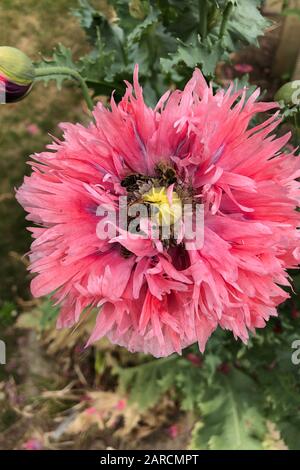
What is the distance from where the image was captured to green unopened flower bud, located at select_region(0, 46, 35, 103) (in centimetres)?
55

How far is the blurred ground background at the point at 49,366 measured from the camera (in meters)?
1.19

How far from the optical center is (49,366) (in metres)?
1.25

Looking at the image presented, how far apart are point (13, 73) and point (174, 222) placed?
0.79ft

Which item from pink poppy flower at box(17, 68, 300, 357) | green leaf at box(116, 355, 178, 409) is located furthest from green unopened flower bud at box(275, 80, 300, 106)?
green leaf at box(116, 355, 178, 409)

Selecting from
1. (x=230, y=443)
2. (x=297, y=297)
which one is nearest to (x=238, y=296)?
(x=297, y=297)

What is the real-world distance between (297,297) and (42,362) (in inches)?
27.2

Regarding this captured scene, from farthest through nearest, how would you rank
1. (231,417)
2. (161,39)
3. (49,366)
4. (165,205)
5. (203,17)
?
(49,366)
(231,417)
(161,39)
(203,17)
(165,205)

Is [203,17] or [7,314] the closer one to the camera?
[203,17]

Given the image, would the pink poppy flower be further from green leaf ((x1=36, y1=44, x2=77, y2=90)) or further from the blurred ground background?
the blurred ground background

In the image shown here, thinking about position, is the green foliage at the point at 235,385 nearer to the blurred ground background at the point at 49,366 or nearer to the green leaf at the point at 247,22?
the blurred ground background at the point at 49,366

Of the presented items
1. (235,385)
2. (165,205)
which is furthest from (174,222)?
(235,385)

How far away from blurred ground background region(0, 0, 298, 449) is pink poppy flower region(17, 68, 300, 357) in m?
0.62

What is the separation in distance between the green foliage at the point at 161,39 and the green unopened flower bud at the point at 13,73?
9 centimetres

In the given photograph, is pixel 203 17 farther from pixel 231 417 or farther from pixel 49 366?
pixel 49 366
